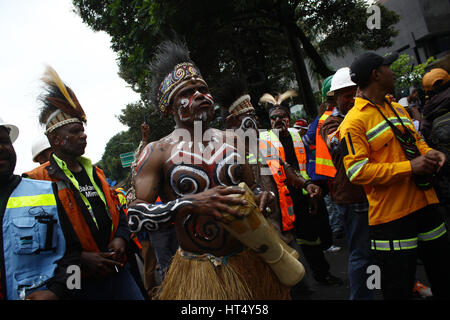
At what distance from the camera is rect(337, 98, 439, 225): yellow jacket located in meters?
2.33

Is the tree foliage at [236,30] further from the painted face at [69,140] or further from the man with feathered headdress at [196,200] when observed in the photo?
the man with feathered headdress at [196,200]

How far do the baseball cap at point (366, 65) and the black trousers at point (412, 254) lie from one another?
1.07m

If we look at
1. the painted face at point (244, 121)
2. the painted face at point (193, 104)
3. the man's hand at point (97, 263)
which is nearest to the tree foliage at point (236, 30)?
the painted face at point (244, 121)

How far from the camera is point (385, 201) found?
237cm

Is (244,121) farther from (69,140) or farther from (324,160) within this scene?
(69,140)

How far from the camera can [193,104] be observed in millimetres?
2248

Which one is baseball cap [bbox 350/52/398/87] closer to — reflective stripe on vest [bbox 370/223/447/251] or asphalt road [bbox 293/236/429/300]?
reflective stripe on vest [bbox 370/223/447/251]

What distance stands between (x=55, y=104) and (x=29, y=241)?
123 cm

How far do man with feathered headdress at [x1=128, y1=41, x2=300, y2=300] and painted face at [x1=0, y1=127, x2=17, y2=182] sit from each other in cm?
78

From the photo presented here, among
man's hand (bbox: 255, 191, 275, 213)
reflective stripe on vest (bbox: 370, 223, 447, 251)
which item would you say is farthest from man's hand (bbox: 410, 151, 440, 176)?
man's hand (bbox: 255, 191, 275, 213)
